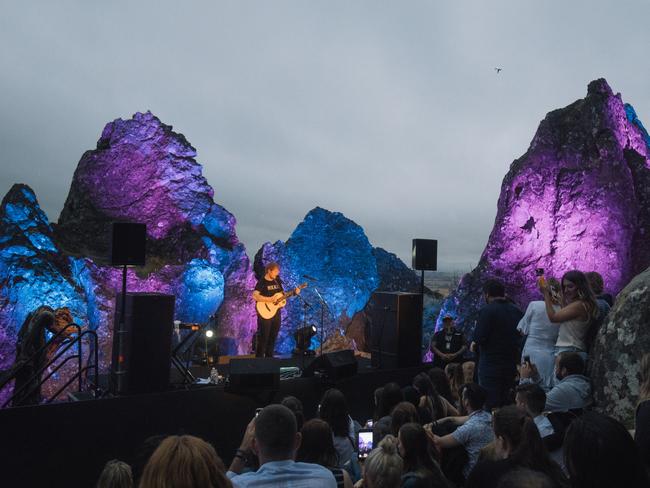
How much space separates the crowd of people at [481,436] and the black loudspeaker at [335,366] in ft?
4.62

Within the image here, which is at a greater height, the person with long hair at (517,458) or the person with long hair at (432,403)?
the person with long hair at (517,458)

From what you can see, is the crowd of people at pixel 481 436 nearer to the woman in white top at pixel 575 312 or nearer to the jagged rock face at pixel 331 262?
the woman in white top at pixel 575 312

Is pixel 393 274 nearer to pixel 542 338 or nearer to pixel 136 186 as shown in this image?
pixel 136 186

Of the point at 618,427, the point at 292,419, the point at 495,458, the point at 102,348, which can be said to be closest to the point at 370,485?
the point at 292,419

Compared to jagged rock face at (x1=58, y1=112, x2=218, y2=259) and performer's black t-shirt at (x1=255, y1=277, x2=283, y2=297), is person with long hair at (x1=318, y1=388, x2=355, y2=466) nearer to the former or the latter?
performer's black t-shirt at (x1=255, y1=277, x2=283, y2=297)

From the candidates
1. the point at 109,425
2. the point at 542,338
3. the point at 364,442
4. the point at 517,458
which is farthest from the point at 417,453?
the point at 109,425

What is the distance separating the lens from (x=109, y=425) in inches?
184

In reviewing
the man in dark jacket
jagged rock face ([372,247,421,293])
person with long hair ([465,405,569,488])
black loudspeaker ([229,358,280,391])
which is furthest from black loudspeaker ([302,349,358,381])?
jagged rock face ([372,247,421,293])

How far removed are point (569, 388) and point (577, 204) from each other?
309 inches

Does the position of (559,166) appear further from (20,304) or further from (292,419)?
(20,304)

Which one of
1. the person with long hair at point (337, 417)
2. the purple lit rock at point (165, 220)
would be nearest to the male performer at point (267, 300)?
the purple lit rock at point (165, 220)

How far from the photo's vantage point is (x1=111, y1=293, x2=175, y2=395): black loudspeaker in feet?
16.7

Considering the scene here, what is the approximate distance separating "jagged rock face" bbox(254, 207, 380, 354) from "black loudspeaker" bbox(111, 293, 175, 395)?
919cm

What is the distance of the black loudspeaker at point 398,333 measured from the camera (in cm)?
718
